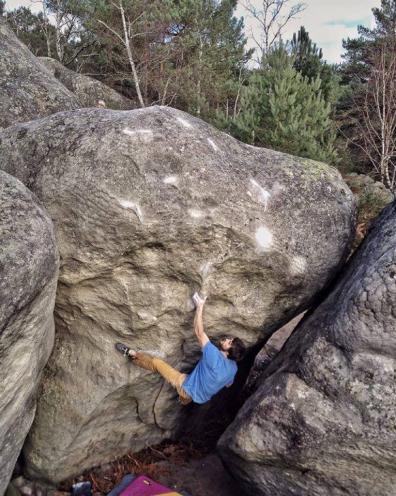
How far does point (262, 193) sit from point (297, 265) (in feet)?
3.35

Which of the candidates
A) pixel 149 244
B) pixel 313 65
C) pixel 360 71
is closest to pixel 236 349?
pixel 149 244

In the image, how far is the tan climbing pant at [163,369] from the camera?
5668 millimetres

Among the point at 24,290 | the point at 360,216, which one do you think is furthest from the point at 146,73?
the point at 24,290

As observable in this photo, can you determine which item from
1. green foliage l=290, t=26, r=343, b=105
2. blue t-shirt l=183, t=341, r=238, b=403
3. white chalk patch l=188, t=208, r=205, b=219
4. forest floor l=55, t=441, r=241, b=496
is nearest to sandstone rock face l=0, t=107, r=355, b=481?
white chalk patch l=188, t=208, r=205, b=219

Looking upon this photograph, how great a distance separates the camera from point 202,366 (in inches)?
220

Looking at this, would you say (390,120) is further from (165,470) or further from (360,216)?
(165,470)

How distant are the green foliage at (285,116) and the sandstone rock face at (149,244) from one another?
12.2ft

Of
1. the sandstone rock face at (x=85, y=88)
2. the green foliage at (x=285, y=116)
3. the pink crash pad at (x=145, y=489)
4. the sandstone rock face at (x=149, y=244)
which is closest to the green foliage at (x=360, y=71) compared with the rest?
the green foliage at (x=285, y=116)

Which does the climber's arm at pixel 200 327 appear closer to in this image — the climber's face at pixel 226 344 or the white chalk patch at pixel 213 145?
the climber's face at pixel 226 344

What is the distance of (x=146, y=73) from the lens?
18031 mm

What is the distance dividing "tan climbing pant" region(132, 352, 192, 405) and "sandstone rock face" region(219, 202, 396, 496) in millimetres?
866

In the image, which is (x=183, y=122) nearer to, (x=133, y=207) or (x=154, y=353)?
(x=133, y=207)

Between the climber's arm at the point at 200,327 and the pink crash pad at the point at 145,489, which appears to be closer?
the pink crash pad at the point at 145,489

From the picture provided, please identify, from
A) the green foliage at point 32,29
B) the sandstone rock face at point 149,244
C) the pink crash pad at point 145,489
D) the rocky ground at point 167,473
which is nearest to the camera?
the sandstone rock face at point 149,244
